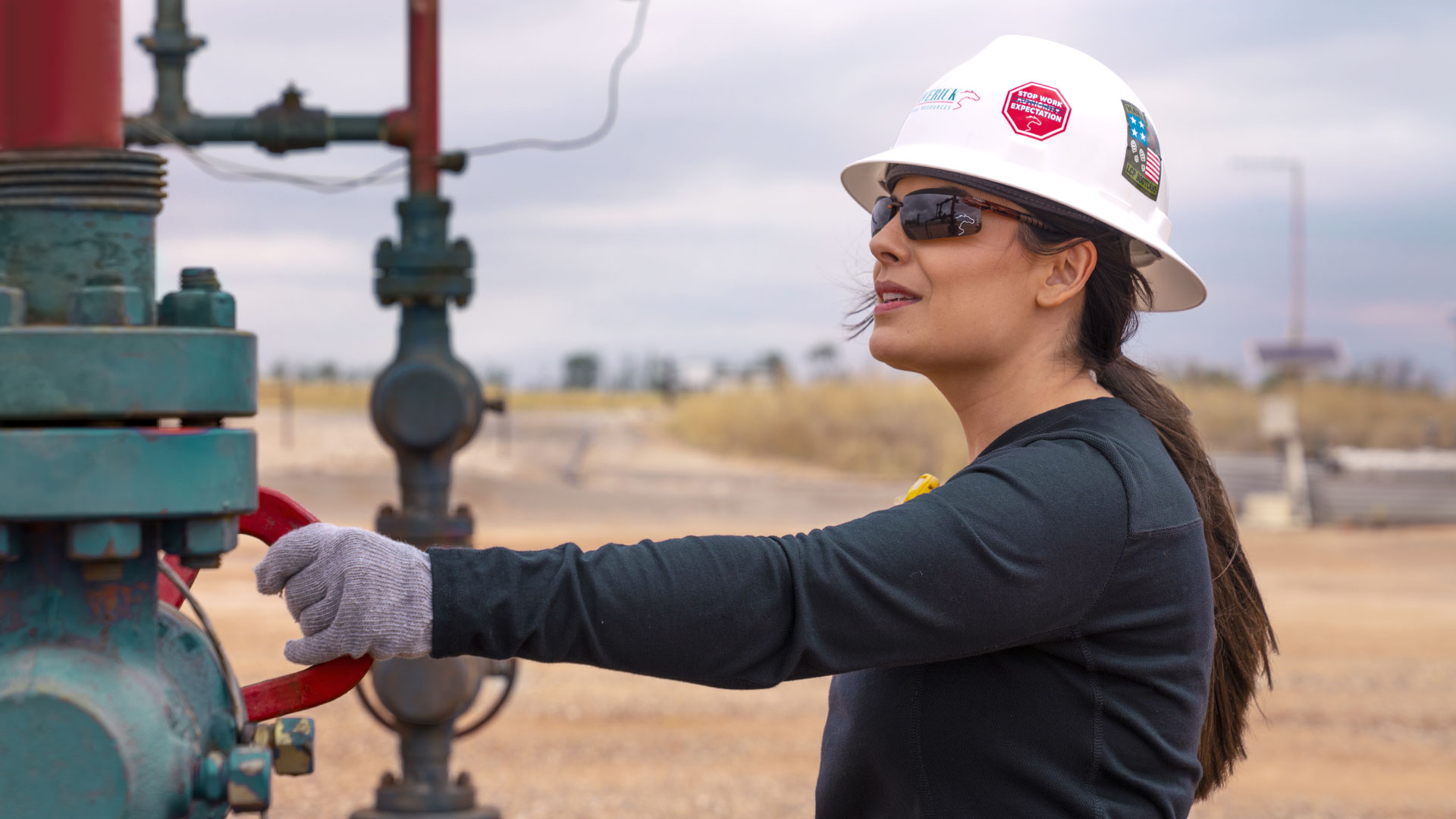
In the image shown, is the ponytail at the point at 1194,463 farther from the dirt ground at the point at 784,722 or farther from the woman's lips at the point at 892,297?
the dirt ground at the point at 784,722

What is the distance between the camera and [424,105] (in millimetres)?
4699

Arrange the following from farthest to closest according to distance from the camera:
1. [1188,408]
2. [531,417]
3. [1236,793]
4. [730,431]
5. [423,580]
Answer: [531,417] < [730,431] < [1236,793] < [1188,408] < [423,580]

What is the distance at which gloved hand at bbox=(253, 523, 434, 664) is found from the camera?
1.33 m

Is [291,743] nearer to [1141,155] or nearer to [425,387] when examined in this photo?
[1141,155]

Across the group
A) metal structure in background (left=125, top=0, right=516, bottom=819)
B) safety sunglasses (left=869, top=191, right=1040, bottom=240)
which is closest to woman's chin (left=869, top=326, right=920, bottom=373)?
safety sunglasses (left=869, top=191, right=1040, bottom=240)

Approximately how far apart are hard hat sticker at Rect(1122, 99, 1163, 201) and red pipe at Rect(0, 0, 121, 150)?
1249mm

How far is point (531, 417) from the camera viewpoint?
34656 mm

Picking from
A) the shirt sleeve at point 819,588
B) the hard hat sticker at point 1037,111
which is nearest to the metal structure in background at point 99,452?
the shirt sleeve at point 819,588

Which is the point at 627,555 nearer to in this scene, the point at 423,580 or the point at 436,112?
the point at 423,580

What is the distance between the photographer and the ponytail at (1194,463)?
6.31ft

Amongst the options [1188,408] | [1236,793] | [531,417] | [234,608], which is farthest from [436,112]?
[531,417]

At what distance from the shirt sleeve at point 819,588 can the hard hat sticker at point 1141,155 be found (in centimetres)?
53

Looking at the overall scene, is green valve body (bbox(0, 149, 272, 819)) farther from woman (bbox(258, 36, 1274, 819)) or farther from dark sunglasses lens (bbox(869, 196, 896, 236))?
dark sunglasses lens (bbox(869, 196, 896, 236))

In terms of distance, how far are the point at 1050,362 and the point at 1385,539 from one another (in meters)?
16.4
